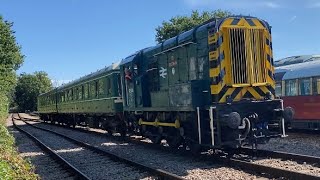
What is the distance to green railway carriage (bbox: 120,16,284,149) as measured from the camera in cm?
1052

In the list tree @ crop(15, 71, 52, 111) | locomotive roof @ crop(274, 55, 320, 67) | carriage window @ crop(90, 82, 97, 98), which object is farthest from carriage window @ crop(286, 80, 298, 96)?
tree @ crop(15, 71, 52, 111)

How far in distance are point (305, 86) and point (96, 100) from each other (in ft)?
38.2

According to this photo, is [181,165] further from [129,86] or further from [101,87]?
[101,87]

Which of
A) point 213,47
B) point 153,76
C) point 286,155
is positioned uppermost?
point 213,47

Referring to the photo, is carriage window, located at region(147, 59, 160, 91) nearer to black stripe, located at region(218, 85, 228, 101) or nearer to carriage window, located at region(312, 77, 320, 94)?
black stripe, located at region(218, 85, 228, 101)

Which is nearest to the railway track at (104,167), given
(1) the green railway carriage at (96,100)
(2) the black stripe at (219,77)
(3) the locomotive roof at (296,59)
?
(2) the black stripe at (219,77)

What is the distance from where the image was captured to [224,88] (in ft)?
36.1

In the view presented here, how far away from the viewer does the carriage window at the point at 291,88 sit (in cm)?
1823

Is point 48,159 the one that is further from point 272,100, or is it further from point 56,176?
point 272,100

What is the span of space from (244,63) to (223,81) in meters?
0.89

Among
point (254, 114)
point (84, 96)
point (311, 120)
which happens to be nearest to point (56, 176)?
point (254, 114)

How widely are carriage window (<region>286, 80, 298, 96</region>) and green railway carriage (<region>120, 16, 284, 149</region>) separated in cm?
699

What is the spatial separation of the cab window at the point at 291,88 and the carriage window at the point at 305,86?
0.35m

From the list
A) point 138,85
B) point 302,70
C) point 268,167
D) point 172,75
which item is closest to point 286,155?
point 268,167
